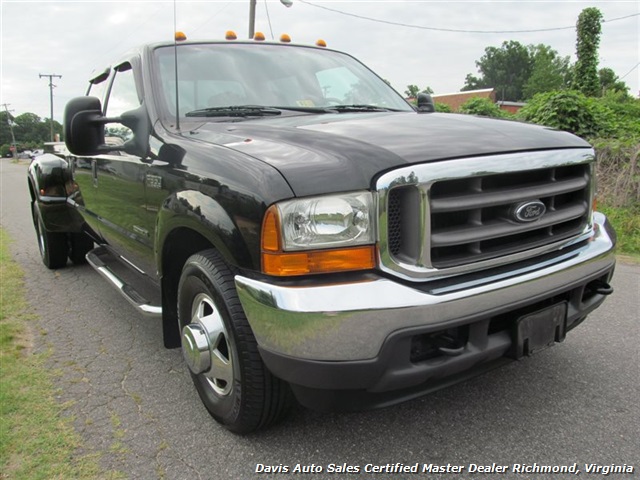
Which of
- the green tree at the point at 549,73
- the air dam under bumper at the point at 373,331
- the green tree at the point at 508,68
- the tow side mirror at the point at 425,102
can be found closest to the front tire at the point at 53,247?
the tow side mirror at the point at 425,102

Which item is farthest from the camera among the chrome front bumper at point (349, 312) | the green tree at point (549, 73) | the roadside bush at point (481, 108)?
the green tree at point (549, 73)

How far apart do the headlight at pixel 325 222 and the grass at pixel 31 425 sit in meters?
1.32

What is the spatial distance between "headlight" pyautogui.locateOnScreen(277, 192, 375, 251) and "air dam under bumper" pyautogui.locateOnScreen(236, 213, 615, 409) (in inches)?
5.9

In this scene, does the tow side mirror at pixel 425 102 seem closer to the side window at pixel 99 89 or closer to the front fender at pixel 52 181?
the side window at pixel 99 89

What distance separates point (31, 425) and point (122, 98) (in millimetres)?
2102

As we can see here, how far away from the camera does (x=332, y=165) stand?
6.18 feet

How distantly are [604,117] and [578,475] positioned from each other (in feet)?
29.4

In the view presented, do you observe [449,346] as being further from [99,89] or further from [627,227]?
[627,227]

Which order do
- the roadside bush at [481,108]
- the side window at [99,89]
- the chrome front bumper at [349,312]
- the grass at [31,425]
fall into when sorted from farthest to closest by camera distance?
the roadside bush at [481,108] → the side window at [99,89] → the grass at [31,425] → the chrome front bumper at [349,312]

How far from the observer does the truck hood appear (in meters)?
1.86

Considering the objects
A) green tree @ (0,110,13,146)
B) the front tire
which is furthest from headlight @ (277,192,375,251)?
green tree @ (0,110,13,146)

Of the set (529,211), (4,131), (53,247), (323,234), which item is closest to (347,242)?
(323,234)

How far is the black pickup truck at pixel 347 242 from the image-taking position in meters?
1.81

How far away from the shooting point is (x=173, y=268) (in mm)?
2795
